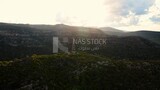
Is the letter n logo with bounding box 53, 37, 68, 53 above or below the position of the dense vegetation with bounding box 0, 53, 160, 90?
below

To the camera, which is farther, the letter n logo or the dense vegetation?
the letter n logo

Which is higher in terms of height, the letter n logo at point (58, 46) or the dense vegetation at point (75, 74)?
the dense vegetation at point (75, 74)

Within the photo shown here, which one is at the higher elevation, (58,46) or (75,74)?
(75,74)

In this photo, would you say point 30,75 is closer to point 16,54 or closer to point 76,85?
point 76,85

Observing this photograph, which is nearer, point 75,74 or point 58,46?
point 75,74

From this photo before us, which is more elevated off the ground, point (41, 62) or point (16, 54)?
point (41, 62)

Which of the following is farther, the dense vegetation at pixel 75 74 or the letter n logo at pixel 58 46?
the letter n logo at pixel 58 46

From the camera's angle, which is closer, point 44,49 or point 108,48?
point 108,48

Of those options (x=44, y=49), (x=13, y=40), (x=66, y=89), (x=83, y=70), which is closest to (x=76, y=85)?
(x=66, y=89)
